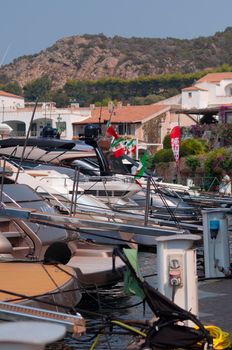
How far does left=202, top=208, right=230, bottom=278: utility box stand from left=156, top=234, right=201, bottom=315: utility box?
3.83 metres

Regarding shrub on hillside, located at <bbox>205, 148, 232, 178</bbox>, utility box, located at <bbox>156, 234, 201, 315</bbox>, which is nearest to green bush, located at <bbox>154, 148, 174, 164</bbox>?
shrub on hillside, located at <bbox>205, 148, 232, 178</bbox>

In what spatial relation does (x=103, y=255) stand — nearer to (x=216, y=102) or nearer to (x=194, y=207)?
(x=194, y=207)

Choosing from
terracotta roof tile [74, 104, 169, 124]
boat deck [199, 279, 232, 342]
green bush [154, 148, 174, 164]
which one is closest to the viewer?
boat deck [199, 279, 232, 342]

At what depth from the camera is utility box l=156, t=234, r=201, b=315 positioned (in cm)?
869

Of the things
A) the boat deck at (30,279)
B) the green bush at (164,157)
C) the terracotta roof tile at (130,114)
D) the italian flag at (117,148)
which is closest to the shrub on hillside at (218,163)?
the green bush at (164,157)

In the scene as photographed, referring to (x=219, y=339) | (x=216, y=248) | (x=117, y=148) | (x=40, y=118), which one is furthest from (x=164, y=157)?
(x=219, y=339)

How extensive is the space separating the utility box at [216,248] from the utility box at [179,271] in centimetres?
383

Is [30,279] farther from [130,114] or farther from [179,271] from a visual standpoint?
[130,114]

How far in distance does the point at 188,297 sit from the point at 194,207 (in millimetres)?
13203

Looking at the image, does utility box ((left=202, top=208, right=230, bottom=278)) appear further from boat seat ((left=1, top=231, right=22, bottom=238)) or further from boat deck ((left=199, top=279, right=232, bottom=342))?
boat seat ((left=1, top=231, right=22, bottom=238))

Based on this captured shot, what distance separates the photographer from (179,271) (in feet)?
28.6

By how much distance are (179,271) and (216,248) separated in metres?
4.05

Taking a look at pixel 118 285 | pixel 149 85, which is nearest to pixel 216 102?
pixel 149 85

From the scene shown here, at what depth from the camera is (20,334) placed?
13.6 ft
